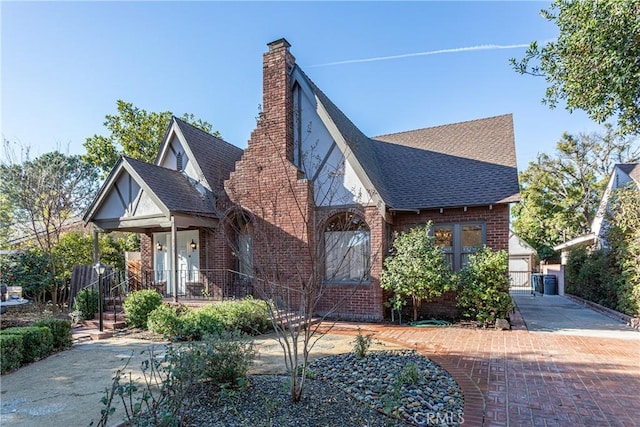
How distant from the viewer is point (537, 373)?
577 cm

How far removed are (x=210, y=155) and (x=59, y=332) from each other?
26.6 ft

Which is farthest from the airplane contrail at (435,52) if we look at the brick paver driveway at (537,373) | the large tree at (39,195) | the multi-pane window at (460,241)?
the large tree at (39,195)

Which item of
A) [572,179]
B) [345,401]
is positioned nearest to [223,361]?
[345,401]

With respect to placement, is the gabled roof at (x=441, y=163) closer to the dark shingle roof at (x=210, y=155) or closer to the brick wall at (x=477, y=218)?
the brick wall at (x=477, y=218)

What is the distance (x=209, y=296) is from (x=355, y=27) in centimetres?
991

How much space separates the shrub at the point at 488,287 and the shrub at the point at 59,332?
9.76 m

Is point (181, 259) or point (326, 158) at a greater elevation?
point (326, 158)

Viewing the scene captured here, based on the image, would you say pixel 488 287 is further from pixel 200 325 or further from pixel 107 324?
pixel 107 324

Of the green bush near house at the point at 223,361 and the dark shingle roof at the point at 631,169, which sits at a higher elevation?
the dark shingle roof at the point at 631,169

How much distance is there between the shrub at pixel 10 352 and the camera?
628cm

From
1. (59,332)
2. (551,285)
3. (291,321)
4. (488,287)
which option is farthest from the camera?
(551,285)

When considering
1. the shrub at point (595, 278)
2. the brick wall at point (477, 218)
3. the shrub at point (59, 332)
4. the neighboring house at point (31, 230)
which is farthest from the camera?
the neighboring house at point (31, 230)

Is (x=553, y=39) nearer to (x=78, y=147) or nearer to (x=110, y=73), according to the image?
(x=110, y=73)

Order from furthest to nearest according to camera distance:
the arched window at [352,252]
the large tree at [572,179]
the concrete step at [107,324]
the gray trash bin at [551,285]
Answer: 1. the large tree at [572,179]
2. the gray trash bin at [551,285]
3. the arched window at [352,252]
4. the concrete step at [107,324]
